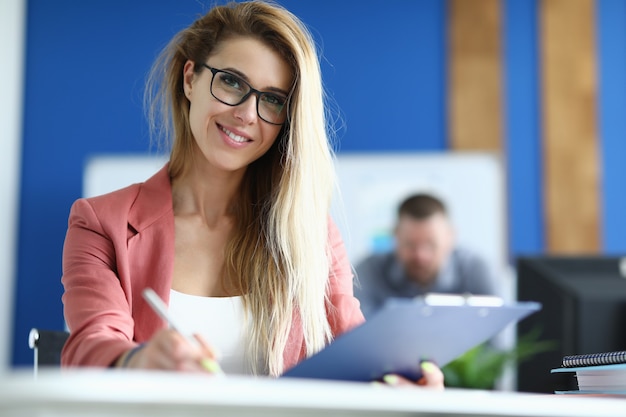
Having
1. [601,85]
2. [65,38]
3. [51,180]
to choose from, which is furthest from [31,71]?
[601,85]

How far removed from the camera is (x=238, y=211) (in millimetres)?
1731

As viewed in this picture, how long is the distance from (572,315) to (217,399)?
120 centimetres

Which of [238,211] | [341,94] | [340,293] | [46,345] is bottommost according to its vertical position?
[46,345]

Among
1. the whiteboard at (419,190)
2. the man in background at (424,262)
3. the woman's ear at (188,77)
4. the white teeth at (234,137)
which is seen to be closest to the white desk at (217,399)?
the white teeth at (234,137)

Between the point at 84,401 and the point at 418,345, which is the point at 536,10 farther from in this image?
the point at 84,401

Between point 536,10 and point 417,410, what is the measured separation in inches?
192

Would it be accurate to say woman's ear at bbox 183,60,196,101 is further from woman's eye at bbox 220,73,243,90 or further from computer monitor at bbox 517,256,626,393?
computer monitor at bbox 517,256,626,393

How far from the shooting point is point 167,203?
5.31 ft

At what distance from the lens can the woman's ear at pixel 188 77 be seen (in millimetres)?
1679

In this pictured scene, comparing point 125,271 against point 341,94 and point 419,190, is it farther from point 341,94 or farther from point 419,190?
point 341,94

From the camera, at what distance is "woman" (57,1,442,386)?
1.54 meters

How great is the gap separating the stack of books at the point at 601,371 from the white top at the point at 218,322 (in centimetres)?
54

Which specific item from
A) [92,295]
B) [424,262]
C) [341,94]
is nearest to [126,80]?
[341,94]

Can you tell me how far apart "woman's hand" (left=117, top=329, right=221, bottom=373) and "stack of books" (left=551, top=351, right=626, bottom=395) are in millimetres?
604
